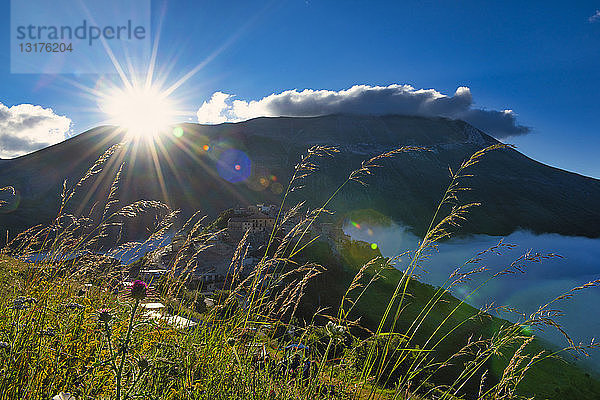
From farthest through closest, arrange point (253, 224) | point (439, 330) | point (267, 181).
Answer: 1. point (267, 181)
2. point (253, 224)
3. point (439, 330)

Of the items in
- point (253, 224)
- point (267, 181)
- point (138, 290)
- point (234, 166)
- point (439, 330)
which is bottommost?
point (439, 330)

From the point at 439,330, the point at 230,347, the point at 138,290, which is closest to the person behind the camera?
the point at 138,290

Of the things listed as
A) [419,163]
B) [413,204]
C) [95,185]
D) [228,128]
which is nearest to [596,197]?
[419,163]

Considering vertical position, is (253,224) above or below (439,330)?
above

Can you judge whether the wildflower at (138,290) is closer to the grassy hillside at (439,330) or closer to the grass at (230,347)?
the grass at (230,347)

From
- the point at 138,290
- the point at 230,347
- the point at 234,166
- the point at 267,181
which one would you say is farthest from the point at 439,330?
the point at 234,166

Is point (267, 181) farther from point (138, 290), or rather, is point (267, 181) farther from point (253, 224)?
point (138, 290)

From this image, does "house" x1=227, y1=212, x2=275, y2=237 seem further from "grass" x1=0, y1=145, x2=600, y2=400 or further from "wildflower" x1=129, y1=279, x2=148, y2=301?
"wildflower" x1=129, y1=279, x2=148, y2=301

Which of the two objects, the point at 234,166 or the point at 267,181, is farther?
the point at 234,166

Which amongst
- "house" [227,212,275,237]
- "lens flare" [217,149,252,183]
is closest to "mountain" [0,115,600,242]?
"lens flare" [217,149,252,183]

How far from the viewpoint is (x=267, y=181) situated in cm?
15375

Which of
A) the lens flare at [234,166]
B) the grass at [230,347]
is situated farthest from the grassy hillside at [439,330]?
the lens flare at [234,166]

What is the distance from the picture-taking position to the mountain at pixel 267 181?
408ft

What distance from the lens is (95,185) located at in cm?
12594
